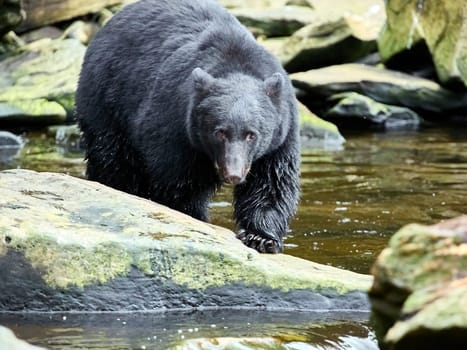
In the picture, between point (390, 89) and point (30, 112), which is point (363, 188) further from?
point (390, 89)

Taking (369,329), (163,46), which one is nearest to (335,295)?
(369,329)

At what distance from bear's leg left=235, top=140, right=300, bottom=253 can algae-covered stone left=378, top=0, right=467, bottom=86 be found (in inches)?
400

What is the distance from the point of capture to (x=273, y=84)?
7.06m

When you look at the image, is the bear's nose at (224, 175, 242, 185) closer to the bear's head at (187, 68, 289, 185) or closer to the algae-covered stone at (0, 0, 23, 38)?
the bear's head at (187, 68, 289, 185)

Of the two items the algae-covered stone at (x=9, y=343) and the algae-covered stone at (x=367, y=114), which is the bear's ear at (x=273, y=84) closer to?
the algae-covered stone at (x=9, y=343)

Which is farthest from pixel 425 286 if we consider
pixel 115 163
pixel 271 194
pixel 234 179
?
pixel 115 163

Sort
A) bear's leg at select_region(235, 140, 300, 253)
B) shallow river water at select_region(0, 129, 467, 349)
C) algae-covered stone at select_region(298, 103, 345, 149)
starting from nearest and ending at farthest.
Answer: shallow river water at select_region(0, 129, 467, 349) < bear's leg at select_region(235, 140, 300, 253) < algae-covered stone at select_region(298, 103, 345, 149)

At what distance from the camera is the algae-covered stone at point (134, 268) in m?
5.29

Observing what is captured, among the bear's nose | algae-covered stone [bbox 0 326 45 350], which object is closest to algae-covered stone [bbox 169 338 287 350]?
algae-covered stone [bbox 0 326 45 350]

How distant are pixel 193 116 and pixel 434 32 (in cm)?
1129

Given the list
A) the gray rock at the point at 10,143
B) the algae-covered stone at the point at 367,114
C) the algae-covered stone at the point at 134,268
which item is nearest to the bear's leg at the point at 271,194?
the algae-covered stone at the point at 134,268

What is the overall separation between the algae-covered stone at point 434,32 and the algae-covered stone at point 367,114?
0.90 meters

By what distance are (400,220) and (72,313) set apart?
428 cm

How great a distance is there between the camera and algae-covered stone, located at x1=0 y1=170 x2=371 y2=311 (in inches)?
208
